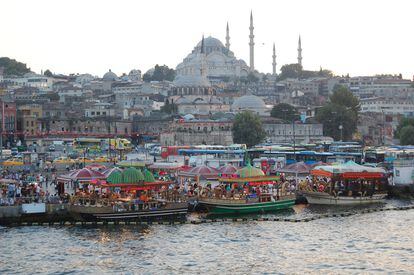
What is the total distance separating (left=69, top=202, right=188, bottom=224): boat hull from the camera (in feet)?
87.0

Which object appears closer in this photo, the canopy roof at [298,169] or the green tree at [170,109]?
the canopy roof at [298,169]

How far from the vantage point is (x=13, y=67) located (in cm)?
13300

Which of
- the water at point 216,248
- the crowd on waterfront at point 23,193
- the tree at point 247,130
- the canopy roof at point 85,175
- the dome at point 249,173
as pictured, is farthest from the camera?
the tree at point 247,130

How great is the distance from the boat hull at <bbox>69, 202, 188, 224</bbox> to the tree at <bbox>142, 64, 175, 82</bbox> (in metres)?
107

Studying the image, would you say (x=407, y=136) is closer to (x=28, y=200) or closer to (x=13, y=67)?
(x=28, y=200)

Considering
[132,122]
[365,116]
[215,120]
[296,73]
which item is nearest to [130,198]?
[215,120]

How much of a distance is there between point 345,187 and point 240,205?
17.6 feet

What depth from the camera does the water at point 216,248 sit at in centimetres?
2077

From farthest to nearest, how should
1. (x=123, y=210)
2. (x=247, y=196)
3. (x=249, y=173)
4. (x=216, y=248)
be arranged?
(x=249, y=173), (x=247, y=196), (x=123, y=210), (x=216, y=248)

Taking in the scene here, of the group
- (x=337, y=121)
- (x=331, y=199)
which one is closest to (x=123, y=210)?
(x=331, y=199)

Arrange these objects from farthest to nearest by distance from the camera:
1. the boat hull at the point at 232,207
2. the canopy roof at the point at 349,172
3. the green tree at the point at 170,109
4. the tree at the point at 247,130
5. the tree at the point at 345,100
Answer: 1. the green tree at the point at 170,109
2. the tree at the point at 345,100
3. the tree at the point at 247,130
4. the canopy roof at the point at 349,172
5. the boat hull at the point at 232,207

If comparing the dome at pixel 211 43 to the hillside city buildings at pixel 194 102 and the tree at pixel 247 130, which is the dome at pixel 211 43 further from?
the tree at pixel 247 130

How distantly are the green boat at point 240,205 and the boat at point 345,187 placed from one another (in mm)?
2598

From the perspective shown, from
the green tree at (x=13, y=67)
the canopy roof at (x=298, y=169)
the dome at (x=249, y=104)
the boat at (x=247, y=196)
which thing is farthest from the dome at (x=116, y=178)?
the green tree at (x=13, y=67)
